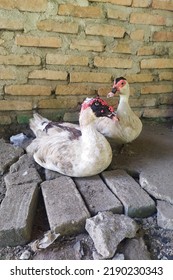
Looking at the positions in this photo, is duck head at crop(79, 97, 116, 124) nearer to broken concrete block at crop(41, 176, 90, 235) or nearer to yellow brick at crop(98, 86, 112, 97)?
broken concrete block at crop(41, 176, 90, 235)

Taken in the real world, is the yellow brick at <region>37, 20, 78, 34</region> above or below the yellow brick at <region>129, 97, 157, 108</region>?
above

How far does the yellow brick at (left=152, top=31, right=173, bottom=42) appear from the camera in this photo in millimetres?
2471

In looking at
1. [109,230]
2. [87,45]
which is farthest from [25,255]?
[87,45]

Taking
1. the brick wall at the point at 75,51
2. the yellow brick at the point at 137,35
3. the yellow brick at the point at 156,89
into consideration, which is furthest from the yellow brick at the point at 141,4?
the yellow brick at the point at 156,89

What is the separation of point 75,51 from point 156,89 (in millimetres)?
876

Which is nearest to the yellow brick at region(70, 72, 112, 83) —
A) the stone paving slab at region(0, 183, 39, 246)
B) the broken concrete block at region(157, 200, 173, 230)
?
the stone paving slab at region(0, 183, 39, 246)

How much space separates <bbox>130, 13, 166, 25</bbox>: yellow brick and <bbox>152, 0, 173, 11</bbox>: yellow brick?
77 mm

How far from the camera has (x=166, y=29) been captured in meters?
2.49

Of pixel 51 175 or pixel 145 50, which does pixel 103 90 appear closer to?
pixel 145 50

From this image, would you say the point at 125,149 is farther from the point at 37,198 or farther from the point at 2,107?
the point at 2,107

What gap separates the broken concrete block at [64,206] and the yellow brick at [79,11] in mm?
1397

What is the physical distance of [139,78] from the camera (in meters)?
2.54

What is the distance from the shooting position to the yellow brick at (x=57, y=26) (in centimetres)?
Result: 220
